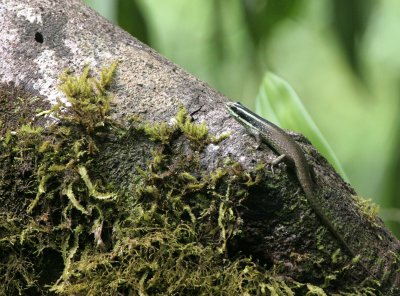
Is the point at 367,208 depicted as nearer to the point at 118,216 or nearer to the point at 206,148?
the point at 206,148

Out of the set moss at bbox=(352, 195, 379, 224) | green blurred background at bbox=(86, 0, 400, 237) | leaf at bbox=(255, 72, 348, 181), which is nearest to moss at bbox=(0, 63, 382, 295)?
moss at bbox=(352, 195, 379, 224)

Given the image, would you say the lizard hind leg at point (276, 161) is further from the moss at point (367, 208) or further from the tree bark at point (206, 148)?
the moss at point (367, 208)

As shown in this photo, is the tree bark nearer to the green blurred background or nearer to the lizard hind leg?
the lizard hind leg

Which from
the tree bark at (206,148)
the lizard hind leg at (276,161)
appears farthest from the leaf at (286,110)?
the lizard hind leg at (276,161)

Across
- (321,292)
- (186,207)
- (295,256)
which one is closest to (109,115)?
(186,207)

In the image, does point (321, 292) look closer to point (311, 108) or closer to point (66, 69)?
point (66, 69)

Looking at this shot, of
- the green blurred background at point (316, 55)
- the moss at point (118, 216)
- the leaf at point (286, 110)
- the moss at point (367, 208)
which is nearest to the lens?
the moss at point (118, 216)
